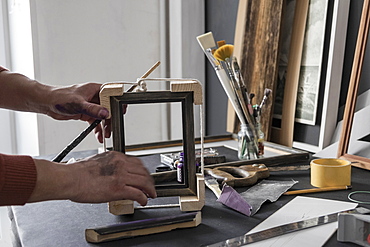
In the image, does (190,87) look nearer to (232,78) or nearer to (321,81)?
(232,78)

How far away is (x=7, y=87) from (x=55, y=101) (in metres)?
0.15

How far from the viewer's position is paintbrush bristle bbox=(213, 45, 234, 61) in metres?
1.29

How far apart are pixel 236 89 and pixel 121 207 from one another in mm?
590

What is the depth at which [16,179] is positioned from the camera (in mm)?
702

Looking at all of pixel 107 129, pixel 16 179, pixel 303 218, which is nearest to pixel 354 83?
pixel 303 218

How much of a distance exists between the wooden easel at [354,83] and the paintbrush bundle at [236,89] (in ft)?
0.89

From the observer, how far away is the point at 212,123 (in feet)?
7.57

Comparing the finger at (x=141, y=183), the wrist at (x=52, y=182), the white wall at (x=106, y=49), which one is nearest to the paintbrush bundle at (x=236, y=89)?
the finger at (x=141, y=183)

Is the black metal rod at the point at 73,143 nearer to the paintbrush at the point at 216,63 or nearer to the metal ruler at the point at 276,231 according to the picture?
the metal ruler at the point at 276,231

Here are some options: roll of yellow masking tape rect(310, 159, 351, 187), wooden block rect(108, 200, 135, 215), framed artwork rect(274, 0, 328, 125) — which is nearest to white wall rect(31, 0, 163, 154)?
framed artwork rect(274, 0, 328, 125)

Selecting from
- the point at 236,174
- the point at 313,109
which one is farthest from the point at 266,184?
the point at 313,109

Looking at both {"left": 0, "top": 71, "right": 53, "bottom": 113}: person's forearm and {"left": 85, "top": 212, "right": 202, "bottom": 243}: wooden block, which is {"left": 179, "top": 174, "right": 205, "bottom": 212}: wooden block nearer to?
{"left": 85, "top": 212, "right": 202, "bottom": 243}: wooden block

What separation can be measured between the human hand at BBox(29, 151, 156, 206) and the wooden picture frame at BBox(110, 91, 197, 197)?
0.13 metres

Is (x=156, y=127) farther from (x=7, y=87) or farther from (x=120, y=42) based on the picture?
(x=7, y=87)
